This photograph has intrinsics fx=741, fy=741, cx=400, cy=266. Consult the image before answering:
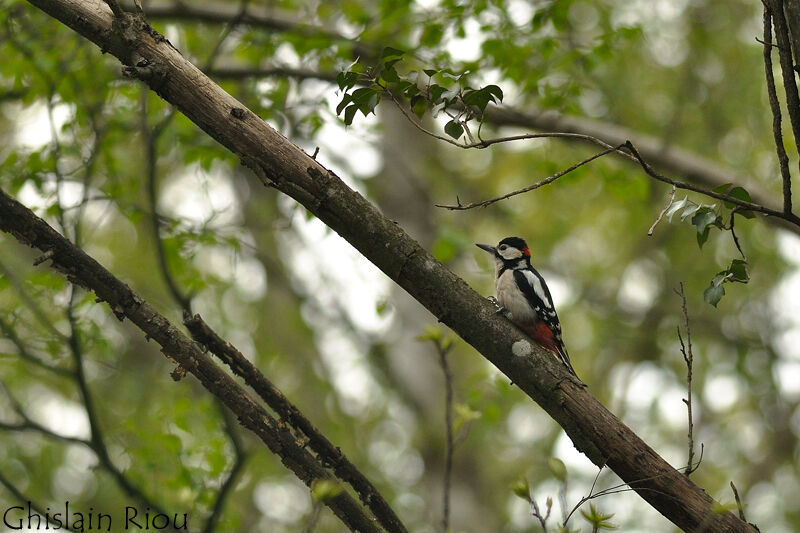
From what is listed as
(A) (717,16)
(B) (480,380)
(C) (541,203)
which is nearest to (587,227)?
(C) (541,203)

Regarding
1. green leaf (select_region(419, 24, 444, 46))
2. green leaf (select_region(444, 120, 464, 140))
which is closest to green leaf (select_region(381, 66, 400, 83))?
green leaf (select_region(444, 120, 464, 140))

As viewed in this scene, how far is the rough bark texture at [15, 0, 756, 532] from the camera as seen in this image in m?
2.69

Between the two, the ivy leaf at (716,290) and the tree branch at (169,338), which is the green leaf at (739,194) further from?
the tree branch at (169,338)

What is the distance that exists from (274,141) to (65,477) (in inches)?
404

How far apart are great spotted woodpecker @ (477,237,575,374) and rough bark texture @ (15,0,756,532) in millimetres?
1305

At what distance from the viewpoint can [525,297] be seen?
15.2ft

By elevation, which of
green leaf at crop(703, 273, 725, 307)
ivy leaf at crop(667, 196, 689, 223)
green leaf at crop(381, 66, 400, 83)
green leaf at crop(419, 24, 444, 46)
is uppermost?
green leaf at crop(419, 24, 444, 46)

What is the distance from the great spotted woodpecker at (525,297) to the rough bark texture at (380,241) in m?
1.30

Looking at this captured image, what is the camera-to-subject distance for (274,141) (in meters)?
2.75

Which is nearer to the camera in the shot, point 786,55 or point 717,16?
point 786,55

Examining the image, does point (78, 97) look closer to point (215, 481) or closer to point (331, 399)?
point (215, 481)

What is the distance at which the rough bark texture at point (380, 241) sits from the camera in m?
2.69

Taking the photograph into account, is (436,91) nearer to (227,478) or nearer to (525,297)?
(525,297)

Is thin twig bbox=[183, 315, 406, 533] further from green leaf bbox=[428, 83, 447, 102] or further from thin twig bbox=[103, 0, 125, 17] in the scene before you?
green leaf bbox=[428, 83, 447, 102]
